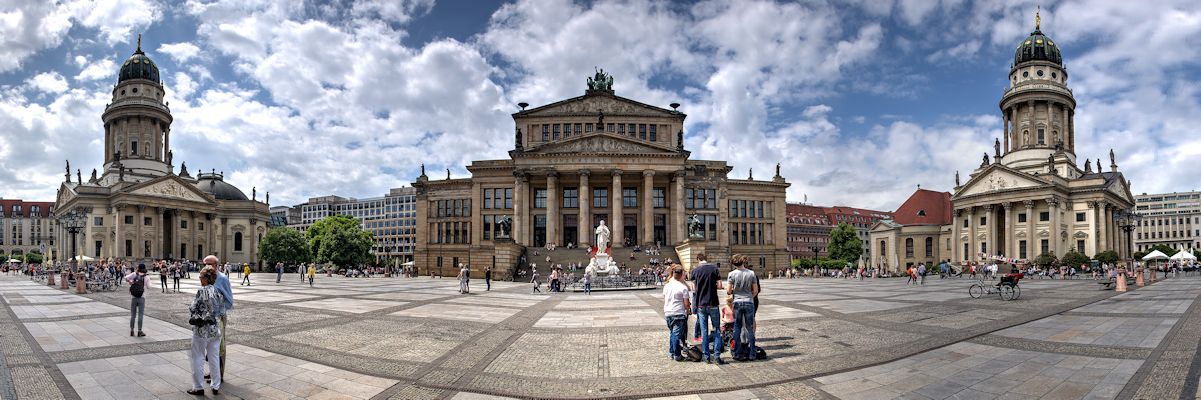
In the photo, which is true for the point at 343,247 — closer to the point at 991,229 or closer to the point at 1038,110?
the point at 991,229

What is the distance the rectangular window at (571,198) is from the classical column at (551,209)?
3.94 metres

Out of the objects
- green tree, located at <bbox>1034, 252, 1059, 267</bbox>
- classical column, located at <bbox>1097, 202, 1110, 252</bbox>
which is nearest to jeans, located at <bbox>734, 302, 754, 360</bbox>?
green tree, located at <bbox>1034, 252, 1059, 267</bbox>

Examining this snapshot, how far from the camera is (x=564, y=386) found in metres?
9.03

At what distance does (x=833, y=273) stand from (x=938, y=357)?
6163cm

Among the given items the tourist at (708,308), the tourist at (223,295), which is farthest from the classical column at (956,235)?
the tourist at (223,295)

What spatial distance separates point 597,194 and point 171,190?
63.9 meters

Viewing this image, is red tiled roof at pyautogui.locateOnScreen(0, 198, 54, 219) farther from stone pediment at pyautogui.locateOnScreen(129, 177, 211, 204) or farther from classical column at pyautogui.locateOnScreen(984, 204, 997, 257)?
classical column at pyautogui.locateOnScreen(984, 204, 997, 257)

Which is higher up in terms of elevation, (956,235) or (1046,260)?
(956,235)

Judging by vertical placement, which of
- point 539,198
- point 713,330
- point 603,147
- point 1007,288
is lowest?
point 1007,288

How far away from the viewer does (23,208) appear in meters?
146

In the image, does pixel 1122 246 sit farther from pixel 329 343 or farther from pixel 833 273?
pixel 329 343

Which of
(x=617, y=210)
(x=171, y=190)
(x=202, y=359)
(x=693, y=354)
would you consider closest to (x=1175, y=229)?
(x=617, y=210)

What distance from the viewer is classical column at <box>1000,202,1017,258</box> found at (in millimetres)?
74375

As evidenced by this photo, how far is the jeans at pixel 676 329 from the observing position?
10.8 metres
